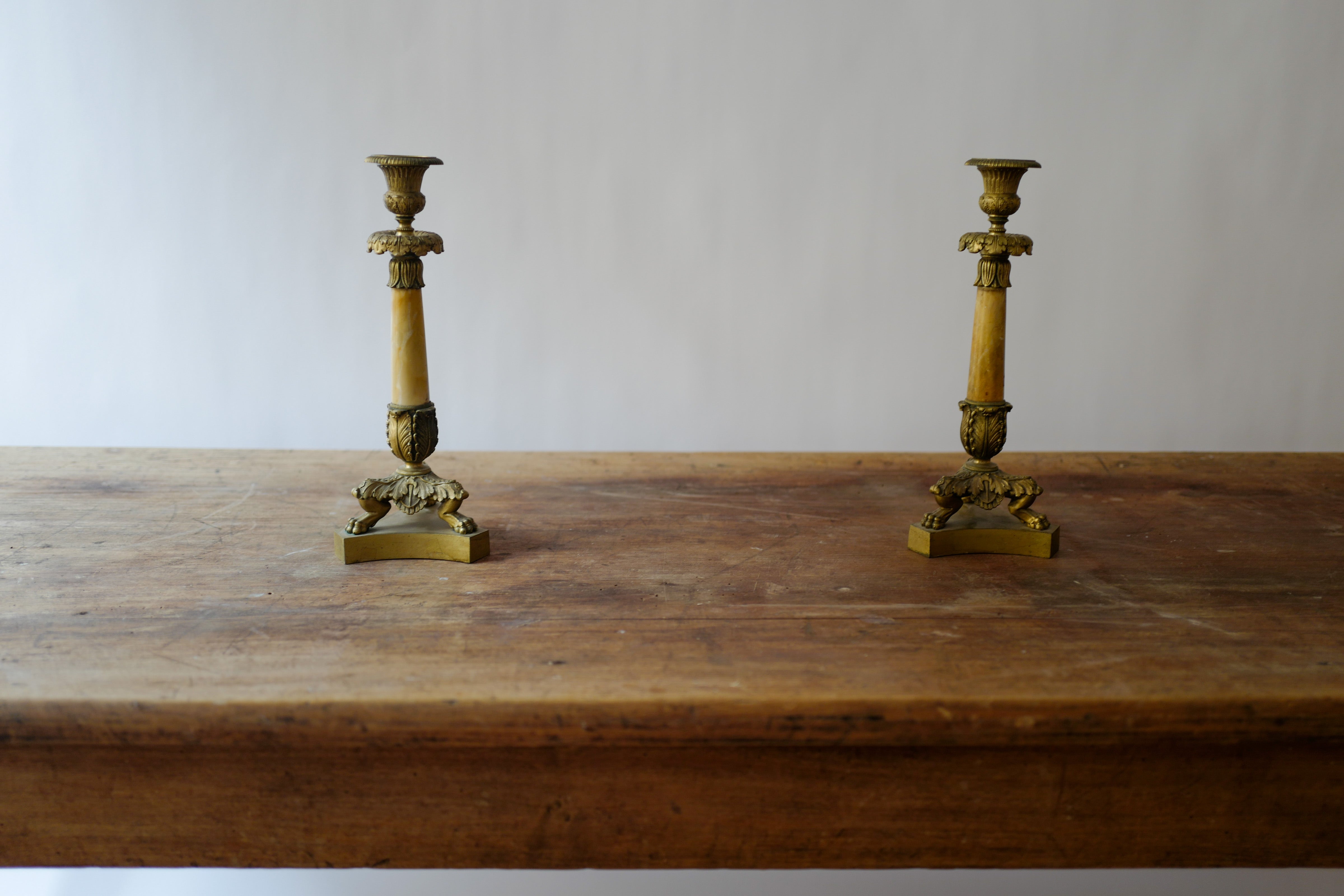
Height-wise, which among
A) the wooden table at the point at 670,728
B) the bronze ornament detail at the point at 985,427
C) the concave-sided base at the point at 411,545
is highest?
the bronze ornament detail at the point at 985,427

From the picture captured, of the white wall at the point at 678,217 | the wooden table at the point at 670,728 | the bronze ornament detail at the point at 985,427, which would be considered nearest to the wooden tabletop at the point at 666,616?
the wooden table at the point at 670,728

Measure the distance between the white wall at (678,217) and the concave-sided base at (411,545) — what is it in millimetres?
2010

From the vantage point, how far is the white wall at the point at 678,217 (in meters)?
3.22

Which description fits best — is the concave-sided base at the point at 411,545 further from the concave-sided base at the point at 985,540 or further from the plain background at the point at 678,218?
the plain background at the point at 678,218

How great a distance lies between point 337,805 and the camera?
41.9 inches

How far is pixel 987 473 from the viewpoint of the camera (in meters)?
1.47

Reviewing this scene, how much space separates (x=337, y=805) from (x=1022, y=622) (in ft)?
2.47

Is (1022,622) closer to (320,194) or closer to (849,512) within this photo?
(849,512)

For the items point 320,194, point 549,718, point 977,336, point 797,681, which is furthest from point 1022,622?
point 320,194

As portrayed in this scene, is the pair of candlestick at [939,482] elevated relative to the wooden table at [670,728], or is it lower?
elevated

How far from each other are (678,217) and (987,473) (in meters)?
2.03

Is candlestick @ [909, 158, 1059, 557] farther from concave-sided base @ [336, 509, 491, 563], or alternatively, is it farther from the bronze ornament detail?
concave-sided base @ [336, 509, 491, 563]

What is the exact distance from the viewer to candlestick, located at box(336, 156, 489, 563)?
1399 millimetres

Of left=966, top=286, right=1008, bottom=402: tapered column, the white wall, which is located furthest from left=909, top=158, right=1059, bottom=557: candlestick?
the white wall
